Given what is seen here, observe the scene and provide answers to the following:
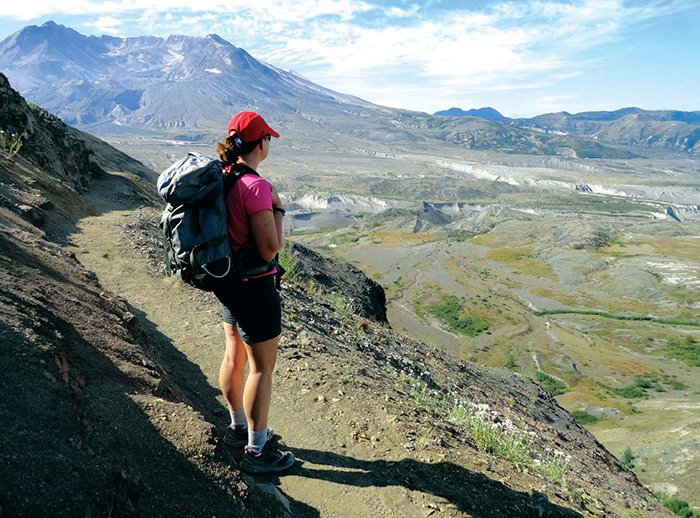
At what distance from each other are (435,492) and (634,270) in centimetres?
6912

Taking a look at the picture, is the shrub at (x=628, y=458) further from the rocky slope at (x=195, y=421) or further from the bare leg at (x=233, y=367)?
the bare leg at (x=233, y=367)

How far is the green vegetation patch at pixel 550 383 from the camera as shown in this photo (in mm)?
32209

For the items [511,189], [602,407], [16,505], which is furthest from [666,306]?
[511,189]

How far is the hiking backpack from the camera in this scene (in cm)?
259

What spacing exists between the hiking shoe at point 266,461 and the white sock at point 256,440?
0.12 feet

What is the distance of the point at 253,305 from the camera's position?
109 inches

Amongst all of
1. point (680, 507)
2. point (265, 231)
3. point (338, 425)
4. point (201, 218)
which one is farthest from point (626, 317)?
point (201, 218)

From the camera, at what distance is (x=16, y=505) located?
5.60 feet

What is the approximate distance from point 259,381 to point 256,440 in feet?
1.54

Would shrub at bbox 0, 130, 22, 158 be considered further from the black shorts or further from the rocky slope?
the black shorts

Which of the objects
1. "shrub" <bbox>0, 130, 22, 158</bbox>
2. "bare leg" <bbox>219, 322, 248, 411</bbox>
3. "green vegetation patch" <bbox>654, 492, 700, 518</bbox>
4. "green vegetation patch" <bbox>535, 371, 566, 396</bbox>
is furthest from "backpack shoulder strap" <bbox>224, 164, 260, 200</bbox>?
"green vegetation patch" <bbox>535, 371, 566, 396</bbox>

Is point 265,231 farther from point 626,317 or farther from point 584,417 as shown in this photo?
point 626,317

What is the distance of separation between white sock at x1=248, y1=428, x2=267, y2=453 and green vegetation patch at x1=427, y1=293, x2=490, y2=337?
1638 inches

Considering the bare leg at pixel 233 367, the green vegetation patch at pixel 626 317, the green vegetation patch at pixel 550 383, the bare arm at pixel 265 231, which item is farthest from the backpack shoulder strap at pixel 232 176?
the green vegetation patch at pixel 626 317
